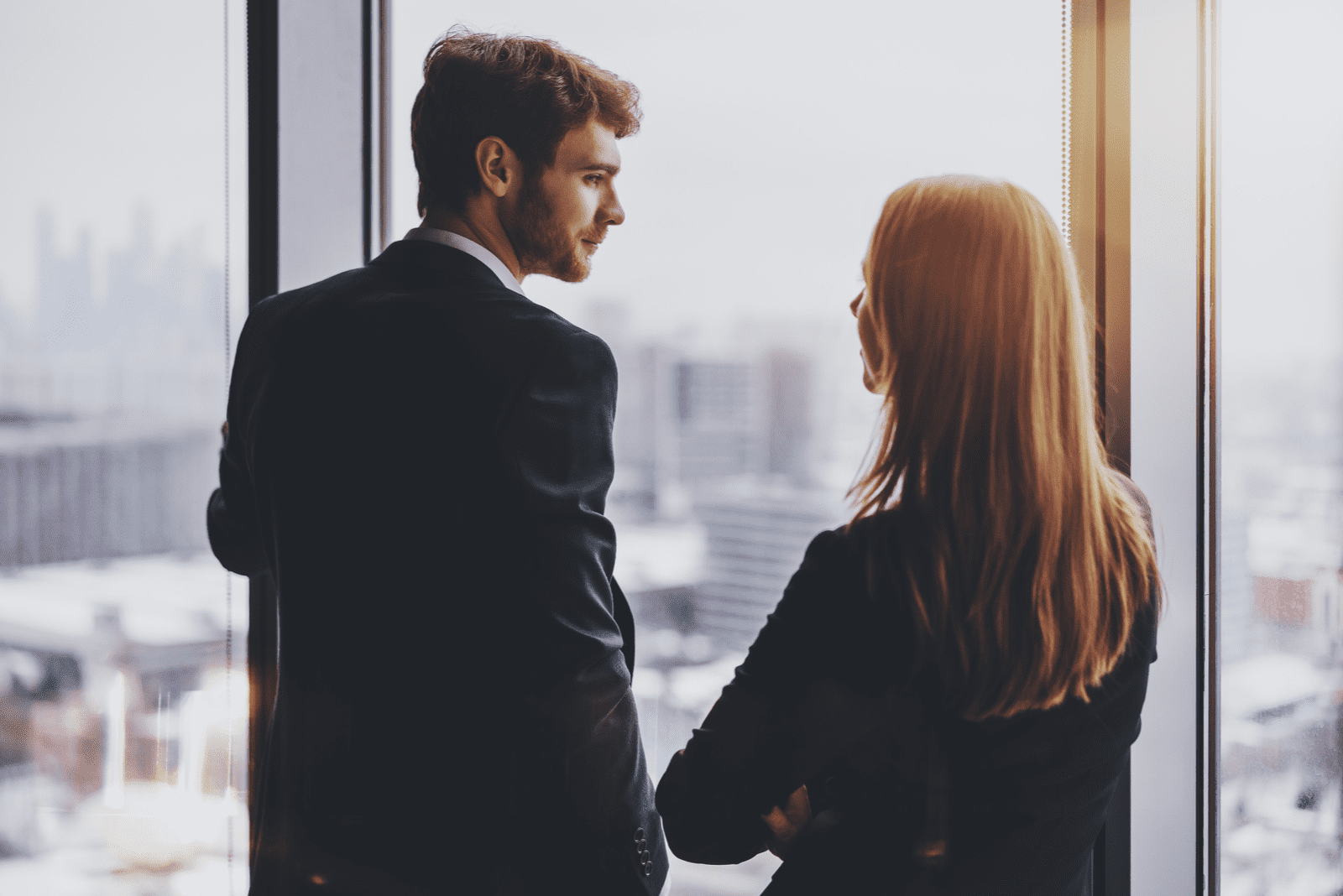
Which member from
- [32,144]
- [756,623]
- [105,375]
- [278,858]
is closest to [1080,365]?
[756,623]

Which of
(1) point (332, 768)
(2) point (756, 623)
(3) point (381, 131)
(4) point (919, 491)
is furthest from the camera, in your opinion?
(3) point (381, 131)

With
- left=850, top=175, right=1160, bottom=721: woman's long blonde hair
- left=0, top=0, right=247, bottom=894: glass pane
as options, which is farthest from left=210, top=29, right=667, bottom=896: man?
left=0, top=0, right=247, bottom=894: glass pane

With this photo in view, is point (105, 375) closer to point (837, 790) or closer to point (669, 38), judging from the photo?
point (669, 38)

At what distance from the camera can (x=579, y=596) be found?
85cm

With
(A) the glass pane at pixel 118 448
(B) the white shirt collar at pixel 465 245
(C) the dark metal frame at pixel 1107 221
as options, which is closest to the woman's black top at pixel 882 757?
(C) the dark metal frame at pixel 1107 221

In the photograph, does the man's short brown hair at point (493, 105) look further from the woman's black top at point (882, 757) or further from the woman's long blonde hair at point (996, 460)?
the woman's black top at point (882, 757)

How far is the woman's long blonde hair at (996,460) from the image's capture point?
2.31 ft

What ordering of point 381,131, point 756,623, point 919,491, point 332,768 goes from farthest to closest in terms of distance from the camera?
point 381,131
point 756,623
point 332,768
point 919,491

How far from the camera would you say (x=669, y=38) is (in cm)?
129

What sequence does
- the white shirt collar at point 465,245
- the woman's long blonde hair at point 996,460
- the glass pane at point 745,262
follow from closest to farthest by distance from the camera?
1. the woman's long blonde hair at point 996,460
2. the white shirt collar at point 465,245
3. the glass pane at point 745,262

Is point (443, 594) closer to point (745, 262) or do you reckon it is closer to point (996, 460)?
point (996, 460)

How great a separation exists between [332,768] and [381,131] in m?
1.04

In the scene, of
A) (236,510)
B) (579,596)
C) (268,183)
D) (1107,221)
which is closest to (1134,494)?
(1107,221)

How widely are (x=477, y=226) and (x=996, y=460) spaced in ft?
1.90
